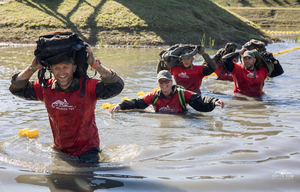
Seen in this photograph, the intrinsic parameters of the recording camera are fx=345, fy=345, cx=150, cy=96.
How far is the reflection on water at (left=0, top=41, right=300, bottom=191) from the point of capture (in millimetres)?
3812

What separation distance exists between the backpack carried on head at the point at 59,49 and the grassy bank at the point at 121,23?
1635 centimetres

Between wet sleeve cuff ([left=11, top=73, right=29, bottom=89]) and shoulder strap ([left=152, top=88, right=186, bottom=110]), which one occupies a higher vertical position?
wet sleeve cuff ([left=11, top=73, right=29, bottom=89])

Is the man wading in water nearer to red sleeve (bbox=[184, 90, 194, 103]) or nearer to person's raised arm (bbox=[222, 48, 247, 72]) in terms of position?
red sleeve (bbox=[184, 90, 194, 103])

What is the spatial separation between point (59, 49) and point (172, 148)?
2182 millimetres

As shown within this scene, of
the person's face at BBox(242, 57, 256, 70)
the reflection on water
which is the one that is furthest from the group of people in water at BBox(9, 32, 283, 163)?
the person's face at BBox(242, 57, 256, 70)

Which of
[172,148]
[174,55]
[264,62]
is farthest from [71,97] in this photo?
[264,62]

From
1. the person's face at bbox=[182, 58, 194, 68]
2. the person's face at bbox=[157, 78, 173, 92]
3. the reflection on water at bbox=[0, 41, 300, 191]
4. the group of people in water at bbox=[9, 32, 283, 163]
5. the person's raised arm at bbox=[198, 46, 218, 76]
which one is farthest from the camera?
the person's face at bbox=[182, 58, 194, 68]

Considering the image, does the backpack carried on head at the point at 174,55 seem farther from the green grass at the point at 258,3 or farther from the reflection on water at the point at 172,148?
the green grass at the point at 258,3

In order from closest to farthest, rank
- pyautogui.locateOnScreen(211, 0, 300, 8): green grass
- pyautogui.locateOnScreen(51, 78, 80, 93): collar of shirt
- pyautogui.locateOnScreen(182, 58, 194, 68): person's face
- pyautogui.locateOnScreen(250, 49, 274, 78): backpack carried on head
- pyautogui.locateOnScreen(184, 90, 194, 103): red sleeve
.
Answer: pyautogui.locateOnScreen(51, 78, 80, 93): collar of shirt, pyautogui.locateOnScreen(184, 90, 194, 103): red sleeve, pyautogui.locateOnScreen(182, 58, 194, 68): person's face, pyautogui.locateOnScreen(250, 49, 274, 78): backpack carried on head, pyautogui.locateOnScreen(211, 0, 300, 8): green grass

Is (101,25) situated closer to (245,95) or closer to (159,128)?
(245,95)

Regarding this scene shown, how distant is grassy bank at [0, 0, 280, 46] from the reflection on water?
1268 cm

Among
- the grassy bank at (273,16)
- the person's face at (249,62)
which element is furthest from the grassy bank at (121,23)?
the grassy bank at (273,16)

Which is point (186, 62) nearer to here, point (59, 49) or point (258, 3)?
point (59, 49)

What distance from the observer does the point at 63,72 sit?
393 centimetres
